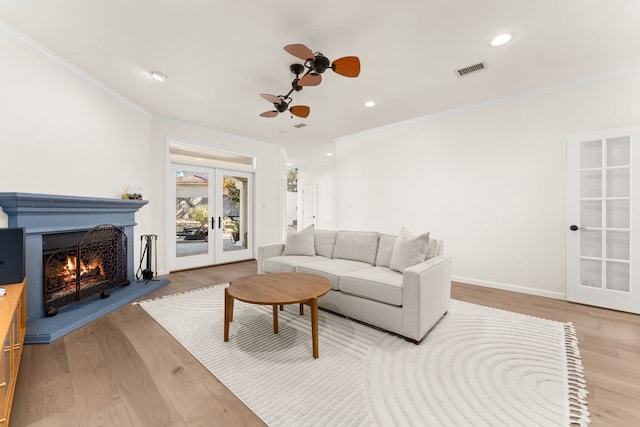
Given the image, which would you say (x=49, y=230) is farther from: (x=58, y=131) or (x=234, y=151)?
(x=234, y=151)

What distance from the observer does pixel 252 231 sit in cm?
606

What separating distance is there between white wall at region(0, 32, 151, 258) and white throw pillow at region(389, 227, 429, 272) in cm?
373

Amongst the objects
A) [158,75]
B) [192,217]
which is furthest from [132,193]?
[158,75]

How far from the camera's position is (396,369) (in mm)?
1938

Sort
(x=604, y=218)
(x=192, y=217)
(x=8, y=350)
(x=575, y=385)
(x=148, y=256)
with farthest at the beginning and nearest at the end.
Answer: (x=192, y=217)
(x=148, y=256)
(x=604, y=218)
(x=575, y=385)
(x=8, y=350)

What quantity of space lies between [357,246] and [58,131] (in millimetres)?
3613

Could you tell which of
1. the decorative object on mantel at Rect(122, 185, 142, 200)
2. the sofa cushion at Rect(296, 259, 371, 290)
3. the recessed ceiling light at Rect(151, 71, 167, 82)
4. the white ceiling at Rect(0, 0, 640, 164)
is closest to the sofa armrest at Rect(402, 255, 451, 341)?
the sofa cushion at Rect(296, 259, 371, 290)

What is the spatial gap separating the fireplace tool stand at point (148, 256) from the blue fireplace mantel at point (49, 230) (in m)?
0.60

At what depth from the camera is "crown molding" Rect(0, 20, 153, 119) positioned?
2.38 m

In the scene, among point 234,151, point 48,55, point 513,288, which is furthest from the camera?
point 234,151

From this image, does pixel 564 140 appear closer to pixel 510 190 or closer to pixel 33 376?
pixel 510 190

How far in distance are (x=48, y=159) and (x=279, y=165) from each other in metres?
4.23

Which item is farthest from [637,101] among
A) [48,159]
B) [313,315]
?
[48,159]

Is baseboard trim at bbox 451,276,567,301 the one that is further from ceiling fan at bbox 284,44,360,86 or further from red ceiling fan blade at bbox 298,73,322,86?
red ceiling fan blade at bbox 298,73,322,86
